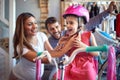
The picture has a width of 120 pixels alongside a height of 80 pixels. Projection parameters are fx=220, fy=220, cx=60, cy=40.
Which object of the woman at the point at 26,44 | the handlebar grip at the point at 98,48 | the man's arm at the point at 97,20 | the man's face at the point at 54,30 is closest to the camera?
the handlebar grip at the point at 98,48

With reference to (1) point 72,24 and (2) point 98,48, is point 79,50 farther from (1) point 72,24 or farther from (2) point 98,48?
(1) point 72,24

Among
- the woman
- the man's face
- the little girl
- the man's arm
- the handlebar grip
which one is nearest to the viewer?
the handlebar grip

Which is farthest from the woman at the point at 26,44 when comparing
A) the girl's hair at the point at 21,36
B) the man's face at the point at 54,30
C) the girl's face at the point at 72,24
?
the man's face at the point at 54,30

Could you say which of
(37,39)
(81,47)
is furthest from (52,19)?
(81,47)

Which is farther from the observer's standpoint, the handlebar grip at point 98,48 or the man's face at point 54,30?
the man's face at point 54,30

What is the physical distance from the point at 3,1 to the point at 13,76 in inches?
70.0

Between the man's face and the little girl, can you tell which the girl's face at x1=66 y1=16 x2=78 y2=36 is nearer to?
the little girl

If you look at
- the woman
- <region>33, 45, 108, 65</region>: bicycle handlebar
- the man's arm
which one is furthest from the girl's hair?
the man's arm

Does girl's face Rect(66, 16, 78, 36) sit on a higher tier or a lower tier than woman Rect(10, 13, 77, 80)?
higher

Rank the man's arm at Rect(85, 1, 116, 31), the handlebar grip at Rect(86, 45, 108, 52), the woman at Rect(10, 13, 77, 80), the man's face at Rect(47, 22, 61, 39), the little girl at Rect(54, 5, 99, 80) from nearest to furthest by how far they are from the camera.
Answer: the handlebar grip at Rect(86, 45, 108, 52), the little girl at Rect(54, 5, 99, 80), the woman at Rect(10, 13, 77, 80), the man's arm at Rect(85, 1, 116, 31), the man's face at Rect(47, 22, 61, 39)

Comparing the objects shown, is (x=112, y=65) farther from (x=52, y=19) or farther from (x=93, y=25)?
(x=52, y=19)

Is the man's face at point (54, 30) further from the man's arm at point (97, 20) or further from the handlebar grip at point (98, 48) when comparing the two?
the handlebar grip at point (98, 48)

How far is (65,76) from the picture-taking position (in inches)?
54.1

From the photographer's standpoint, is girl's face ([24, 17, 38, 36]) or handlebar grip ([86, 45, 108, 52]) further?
girl's face ([24, 17, 38, 36])
